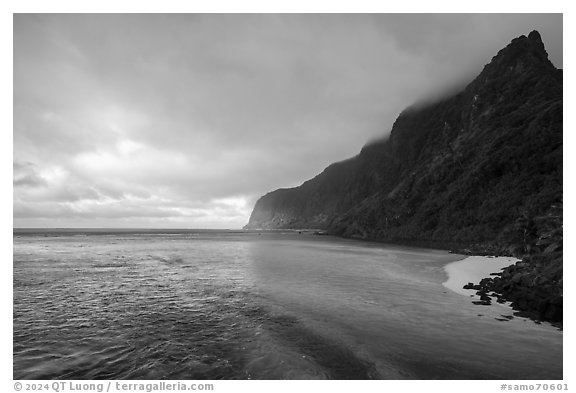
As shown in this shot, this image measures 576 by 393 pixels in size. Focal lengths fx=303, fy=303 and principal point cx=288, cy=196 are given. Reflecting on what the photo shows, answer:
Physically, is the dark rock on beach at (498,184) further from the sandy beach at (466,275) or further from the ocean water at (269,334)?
the ocean water at (269,334)

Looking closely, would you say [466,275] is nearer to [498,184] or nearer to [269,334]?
[269,334]

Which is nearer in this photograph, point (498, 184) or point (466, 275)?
point (466, 275)

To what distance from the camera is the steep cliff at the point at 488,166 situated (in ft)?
261

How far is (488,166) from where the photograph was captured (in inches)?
3816

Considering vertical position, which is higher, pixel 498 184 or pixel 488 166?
pixel 488 166

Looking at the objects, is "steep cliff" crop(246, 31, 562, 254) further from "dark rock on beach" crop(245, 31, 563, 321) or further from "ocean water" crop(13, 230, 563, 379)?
"ocean water" crop(13, 230, 563, 379)

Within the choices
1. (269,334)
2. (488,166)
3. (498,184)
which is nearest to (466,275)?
(269,334)

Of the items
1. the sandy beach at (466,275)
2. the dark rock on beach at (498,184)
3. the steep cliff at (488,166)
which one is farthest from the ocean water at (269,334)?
the steep cliff at (488,166)

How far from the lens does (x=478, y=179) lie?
9875cm

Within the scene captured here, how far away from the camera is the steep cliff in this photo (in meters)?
79.7

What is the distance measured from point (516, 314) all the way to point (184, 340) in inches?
825

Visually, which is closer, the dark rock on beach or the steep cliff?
the dark rock on beach

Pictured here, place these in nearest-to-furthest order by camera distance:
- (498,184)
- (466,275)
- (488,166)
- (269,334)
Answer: (269,334) → (466,275) → (498,184) → (488,166)

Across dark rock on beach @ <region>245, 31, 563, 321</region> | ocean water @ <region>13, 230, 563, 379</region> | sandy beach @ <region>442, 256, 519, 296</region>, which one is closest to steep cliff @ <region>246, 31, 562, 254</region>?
dark rock on beach @ <region>245, 31, 563, 321</region>
